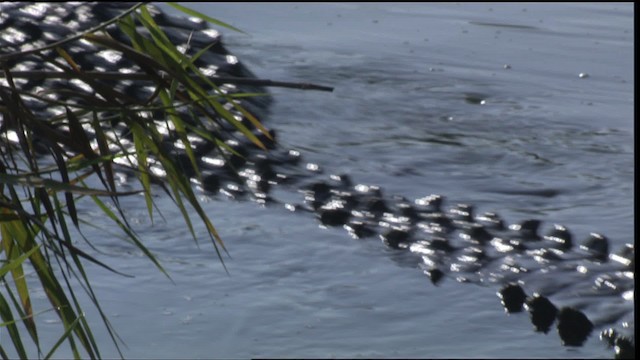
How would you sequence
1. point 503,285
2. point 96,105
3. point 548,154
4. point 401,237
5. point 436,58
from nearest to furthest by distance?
point 96,105 < point 503,285 < point 401,237 < point 548,154 < point 436,58

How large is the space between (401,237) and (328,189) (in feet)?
1.58

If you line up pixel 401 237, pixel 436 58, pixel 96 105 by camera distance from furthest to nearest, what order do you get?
pixel 436 58 → pixel 401 237 → pixel 96 105

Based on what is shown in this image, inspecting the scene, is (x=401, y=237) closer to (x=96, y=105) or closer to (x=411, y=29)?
(x=96, y=105)

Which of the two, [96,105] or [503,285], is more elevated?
[96,105]

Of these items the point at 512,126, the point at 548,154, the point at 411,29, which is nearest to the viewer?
the point at 548,154

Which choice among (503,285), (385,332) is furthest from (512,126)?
(385,332)

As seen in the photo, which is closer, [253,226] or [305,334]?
[305,334]

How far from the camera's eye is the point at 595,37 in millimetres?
5930

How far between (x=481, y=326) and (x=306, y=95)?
2362 millimetres

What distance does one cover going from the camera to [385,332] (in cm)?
261

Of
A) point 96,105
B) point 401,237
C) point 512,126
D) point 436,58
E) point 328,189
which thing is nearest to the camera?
point 96,105

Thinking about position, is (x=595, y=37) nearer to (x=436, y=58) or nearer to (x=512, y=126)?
(x=436, y=58)

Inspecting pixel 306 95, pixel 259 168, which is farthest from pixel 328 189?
pixel 306 95

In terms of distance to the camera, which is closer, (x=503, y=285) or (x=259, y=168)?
(x=503, y=285)
